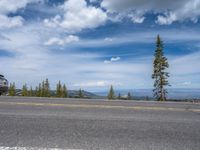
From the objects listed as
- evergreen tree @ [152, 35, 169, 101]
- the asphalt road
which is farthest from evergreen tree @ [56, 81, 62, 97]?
the asphalt road

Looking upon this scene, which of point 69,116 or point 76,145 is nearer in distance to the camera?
point 76,145

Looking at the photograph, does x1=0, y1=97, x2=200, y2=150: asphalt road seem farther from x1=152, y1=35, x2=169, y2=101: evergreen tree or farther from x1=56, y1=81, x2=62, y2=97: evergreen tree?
x1=56, y1=81, x2=62, y2=97: evergreen tree

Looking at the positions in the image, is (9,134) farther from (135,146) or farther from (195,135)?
(195,135)

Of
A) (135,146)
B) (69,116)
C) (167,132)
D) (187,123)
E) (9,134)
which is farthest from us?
(69,116)

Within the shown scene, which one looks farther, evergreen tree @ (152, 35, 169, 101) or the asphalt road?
evergreen tree @ (152, 35, 169, 101)

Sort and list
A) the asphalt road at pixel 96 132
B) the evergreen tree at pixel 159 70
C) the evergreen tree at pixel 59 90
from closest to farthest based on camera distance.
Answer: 1. the asphalt road at pixel 96 132
2. the evergreen tree at pixel 159 70
3. the evergreen tree at pixel 59 90

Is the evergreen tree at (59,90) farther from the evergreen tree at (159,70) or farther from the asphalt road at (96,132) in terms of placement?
the asphalt road at (96,132)

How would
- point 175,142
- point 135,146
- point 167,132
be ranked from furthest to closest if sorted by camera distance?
point 167,132 → point 175,142 → point 135,146

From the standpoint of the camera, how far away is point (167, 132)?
6449 millimetres

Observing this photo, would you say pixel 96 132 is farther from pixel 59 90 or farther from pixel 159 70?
pixel 59 90

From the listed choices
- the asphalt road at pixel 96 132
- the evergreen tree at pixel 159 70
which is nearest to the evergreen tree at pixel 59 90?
the evergreen tree at pixel 159 70

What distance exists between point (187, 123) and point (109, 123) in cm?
199

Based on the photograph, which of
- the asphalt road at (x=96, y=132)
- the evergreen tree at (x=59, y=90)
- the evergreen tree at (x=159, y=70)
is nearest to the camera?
the asphalt road at (x=96, y=132)

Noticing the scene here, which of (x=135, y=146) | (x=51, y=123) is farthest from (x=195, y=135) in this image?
(x=51, y=123)
